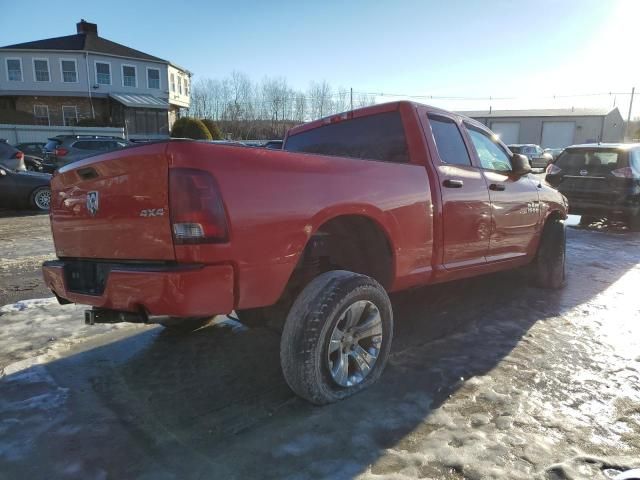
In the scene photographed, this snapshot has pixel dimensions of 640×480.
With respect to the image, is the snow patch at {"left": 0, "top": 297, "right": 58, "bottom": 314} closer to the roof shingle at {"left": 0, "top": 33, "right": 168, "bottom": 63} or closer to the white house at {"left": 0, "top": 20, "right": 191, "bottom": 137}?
the white house at {"left": 0, "top": 20, "right": 191, "bottom": 137}

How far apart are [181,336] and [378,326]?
72.8 inches

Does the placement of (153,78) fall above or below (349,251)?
above

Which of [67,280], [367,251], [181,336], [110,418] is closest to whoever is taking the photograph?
[110,418]

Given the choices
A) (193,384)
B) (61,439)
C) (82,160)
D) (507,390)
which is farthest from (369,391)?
(82,160)

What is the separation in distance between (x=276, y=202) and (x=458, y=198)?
185 centimetres

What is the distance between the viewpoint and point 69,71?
36.3m

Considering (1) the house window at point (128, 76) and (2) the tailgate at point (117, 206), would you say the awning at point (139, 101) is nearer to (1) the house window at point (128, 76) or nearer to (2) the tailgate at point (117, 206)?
(1) the house window at point (128, 76)

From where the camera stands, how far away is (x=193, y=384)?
10.3ft

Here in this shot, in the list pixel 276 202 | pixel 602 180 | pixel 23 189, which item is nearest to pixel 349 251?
pixel 276 202

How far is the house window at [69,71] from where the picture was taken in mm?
36188

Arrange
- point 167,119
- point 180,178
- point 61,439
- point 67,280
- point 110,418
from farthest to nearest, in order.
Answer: point 167,119 → point 67,280 → point 110,418 → point 61,439 → point 180,178

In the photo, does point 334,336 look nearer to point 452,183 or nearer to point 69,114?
point 452,183

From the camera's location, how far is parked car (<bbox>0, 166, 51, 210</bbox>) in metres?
10.7

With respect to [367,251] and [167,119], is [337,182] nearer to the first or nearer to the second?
[367,251]
